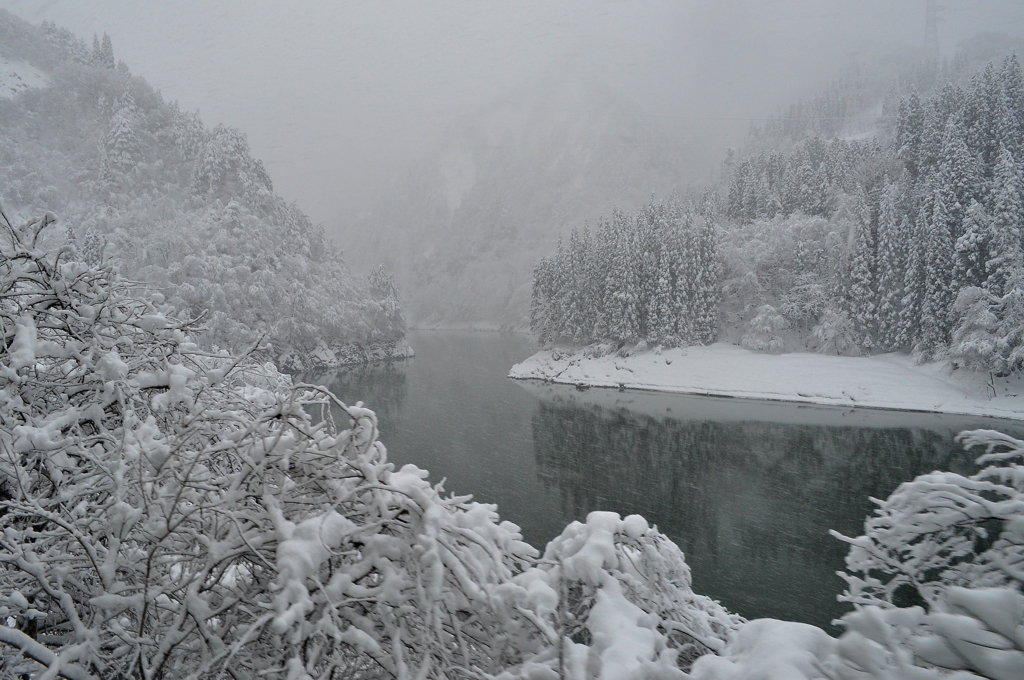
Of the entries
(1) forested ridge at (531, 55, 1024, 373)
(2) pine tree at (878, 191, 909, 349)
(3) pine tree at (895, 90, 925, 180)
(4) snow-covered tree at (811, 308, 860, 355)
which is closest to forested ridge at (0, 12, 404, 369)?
(1) forested ridge at (531, 55, 1024, 373)

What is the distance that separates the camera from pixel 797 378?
3095 cm

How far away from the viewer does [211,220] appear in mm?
47500

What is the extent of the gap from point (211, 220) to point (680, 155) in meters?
142

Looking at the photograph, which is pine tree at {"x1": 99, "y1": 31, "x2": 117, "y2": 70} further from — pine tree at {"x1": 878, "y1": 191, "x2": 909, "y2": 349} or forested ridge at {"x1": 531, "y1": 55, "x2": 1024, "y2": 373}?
pine tree at {"x1": 878, "y1": 191, "x2": 909, "y2": 349}

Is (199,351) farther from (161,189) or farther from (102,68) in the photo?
(102,68)

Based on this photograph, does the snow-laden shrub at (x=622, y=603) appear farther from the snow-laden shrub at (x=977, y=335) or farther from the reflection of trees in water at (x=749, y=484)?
the snow-laden shrub at (x=977, y=335)

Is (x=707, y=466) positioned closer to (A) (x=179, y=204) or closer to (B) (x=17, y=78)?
(A) (x=179, y=204)

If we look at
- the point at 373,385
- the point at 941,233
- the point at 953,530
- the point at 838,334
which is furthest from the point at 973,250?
the point at 373,385

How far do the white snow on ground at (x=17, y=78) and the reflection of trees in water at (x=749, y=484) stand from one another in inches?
2724

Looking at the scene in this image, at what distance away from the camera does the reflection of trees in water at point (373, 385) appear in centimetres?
2886

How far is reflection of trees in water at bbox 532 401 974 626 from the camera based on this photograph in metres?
11.1

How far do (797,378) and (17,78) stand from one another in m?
84.3

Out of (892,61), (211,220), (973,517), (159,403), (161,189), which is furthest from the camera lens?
(892,61)

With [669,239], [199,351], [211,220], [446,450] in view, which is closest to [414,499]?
[199,351]
